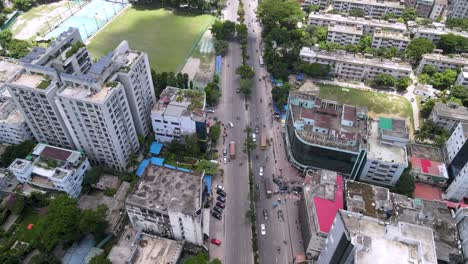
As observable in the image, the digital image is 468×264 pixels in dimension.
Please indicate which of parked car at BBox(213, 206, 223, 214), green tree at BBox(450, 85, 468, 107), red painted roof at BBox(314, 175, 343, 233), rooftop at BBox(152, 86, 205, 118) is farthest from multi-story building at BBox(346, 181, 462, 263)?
green tree at BBox(450, 85, 468, 107)

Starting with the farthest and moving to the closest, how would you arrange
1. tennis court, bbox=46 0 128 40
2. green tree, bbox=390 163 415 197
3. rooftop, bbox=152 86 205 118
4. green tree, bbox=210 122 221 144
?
1. tennis court, bbox=46 0 128 40
2. green tree, bbox=210 122 221 144
3. rooftop, bbox=152 86 205 118
4. green tree, bbox=390 163 415 197

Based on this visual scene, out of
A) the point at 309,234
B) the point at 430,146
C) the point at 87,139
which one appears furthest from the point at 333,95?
the point at 87,139

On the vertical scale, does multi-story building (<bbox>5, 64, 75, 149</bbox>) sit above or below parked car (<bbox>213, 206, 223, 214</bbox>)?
above

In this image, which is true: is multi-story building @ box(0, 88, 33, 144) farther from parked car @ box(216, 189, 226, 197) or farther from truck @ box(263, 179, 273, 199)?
truck @ box(263, 179, 273, 199)

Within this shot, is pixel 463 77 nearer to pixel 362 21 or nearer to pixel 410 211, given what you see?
pixel 362 21

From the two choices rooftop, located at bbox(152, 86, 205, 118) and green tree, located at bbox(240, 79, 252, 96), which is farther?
green tree, located at bbox(240, 79, 252, 96)

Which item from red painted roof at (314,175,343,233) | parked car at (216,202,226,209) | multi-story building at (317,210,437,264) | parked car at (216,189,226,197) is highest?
multi-story building at (317,210,437,264)

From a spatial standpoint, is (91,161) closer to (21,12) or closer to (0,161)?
(0,161)
